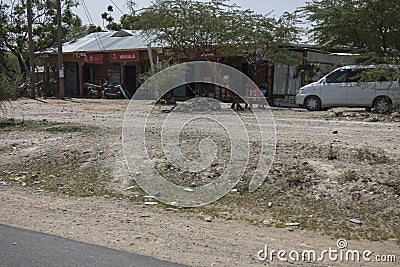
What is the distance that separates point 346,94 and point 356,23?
6934 mm

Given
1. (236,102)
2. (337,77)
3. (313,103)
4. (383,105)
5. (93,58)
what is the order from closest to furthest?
1. (383,105)
2. (337,77)
3. (236,102)
4. (313,103)
5. (93,58)

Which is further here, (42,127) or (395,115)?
(395,115)

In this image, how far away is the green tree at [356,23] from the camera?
2258 cm

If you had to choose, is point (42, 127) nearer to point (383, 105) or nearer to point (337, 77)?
point (337, 77)

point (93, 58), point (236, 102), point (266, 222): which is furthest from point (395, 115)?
point (93, 58)

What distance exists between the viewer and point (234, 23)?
21438 millimetres

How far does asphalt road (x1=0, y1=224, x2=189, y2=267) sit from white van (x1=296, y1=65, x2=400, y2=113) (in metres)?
13.7

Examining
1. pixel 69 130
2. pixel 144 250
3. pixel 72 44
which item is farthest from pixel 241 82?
pixel 72 44

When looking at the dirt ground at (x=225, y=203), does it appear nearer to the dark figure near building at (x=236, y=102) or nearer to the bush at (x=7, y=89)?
the bush at (x=7, y=89)

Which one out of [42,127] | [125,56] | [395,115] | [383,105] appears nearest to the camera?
[42,127]

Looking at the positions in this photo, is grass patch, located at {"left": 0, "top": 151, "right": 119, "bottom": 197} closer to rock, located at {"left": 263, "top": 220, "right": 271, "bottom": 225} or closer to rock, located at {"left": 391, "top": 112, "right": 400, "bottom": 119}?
rock, located at {"left": 263, "top": 220, "right": 271, "bottom": 225}

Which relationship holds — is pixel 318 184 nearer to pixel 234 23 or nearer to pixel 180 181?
pixel 180 181

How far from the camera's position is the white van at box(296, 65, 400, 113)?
17.4 m

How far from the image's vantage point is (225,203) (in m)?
7.58
